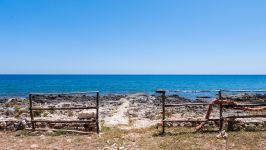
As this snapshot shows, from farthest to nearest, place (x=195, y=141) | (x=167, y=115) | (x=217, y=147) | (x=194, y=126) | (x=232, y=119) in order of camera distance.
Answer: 1. (x=167, y=115)
2. (x=194, y=126)
3. (x=232, y=119)
4. (x=195, y=141)
5. (x=217, y=147)

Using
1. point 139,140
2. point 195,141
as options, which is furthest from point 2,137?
point 195,141

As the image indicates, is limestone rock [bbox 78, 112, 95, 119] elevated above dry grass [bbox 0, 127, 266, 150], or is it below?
above

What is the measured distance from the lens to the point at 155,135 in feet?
44.0

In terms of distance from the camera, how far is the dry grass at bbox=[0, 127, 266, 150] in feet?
38.2

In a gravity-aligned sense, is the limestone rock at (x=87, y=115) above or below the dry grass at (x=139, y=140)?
above

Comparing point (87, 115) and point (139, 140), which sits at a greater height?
point (87, 115)

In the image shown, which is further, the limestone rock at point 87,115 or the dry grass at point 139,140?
the limestone rock at point 87,115

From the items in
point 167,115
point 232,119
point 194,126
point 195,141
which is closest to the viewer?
point 195,141

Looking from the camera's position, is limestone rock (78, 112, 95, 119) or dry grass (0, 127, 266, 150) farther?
limestone rock (78, 112, 95, 119)

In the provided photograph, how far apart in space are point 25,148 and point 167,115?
11.5 metres

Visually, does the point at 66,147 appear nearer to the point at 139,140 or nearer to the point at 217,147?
the point at 139,140

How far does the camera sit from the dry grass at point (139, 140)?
1164cm

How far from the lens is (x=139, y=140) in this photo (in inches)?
495

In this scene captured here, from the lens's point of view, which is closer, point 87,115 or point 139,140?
point 139,140
